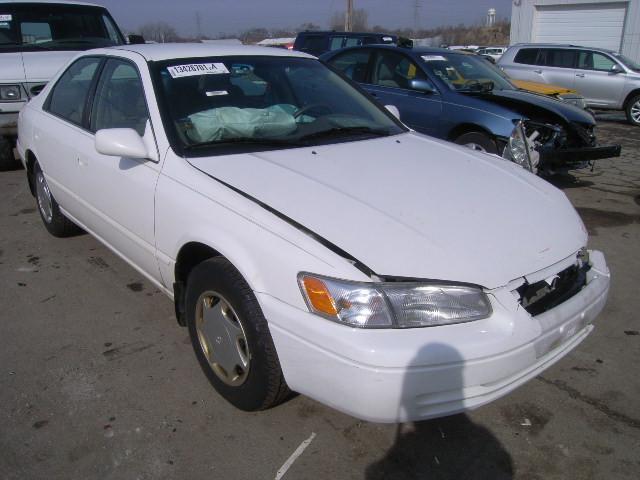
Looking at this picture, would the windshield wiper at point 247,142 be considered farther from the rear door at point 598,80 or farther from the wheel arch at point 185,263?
the rear door at point 598,80

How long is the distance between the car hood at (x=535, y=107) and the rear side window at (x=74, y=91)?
13.6 feet

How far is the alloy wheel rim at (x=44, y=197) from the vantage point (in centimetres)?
442

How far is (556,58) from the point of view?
40.8ft

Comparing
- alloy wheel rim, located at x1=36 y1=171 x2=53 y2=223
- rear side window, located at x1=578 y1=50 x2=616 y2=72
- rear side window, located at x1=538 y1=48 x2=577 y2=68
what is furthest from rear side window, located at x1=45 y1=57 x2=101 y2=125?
rear side window, located at x1=578 y1=50 x2=616 y2=72

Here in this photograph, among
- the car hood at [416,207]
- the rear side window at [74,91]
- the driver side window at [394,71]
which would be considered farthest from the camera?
the driver side window at [394,71]

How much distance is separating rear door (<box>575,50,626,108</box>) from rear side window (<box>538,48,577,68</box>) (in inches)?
7.4

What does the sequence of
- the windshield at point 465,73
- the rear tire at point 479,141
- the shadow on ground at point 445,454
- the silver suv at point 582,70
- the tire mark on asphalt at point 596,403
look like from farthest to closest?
the silver suv at point 582,70
the windshield at point 465,73
the rear tire at point 479,141
the tire mark on asphalt at point 596,403
the shadow on ground at point 445,454

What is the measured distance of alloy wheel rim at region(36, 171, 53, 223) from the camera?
14.5 feet

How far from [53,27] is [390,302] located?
703 cm

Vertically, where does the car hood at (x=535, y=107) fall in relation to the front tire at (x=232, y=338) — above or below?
above

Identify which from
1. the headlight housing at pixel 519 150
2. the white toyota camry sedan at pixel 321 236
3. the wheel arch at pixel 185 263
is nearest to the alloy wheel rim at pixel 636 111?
the headlight housing at pixel 519 150

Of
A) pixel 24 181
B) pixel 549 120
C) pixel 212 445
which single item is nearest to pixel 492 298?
pixel 212 445

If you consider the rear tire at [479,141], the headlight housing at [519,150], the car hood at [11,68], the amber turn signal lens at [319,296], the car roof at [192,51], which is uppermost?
the car roof at [192,51]

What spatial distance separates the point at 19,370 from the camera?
2.81 meters
